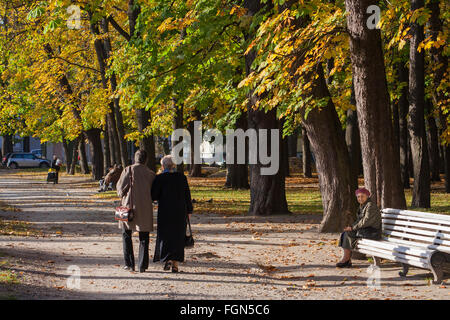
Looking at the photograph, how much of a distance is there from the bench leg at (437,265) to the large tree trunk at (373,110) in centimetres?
256

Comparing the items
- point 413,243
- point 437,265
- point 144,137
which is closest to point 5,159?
point 144,137

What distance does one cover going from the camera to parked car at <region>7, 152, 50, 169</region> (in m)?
73.5

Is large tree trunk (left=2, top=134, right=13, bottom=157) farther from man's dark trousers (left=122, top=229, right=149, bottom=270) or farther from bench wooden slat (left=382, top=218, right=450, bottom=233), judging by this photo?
bench wooden slat (left=382, top=218, right=450, bottom=233)

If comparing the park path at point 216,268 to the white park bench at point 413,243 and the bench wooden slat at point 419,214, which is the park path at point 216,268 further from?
the bench wooden slat at point 419,214

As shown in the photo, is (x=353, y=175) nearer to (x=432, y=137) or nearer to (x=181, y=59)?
(x=181, y=59)

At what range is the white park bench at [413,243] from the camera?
32.9ft

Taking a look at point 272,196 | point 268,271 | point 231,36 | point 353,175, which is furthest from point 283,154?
point 268,271

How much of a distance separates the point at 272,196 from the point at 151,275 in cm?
1005

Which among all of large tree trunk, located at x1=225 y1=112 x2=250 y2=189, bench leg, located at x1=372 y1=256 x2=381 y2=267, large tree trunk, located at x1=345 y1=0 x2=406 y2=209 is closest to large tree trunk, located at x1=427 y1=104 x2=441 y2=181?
large tree trunk, located at x1=225 y1=112 x2=250 y2=189

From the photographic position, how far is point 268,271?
11.9m

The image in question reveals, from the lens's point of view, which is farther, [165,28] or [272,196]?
[272,196]

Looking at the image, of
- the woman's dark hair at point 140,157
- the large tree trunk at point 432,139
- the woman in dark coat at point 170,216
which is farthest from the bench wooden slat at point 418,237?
the large tree trunk at point 432,139
